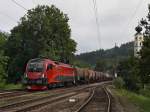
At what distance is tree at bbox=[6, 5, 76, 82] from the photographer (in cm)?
7725

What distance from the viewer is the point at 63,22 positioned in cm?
8225

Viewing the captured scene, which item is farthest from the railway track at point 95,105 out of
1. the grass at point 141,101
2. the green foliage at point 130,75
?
the green foliage at point 130,75

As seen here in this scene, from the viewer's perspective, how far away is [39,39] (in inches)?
3022

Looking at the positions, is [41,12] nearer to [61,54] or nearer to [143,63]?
[61,54]

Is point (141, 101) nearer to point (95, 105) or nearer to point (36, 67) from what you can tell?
point (95, 105)

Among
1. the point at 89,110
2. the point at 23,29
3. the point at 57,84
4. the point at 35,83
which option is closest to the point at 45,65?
the point at 35,83

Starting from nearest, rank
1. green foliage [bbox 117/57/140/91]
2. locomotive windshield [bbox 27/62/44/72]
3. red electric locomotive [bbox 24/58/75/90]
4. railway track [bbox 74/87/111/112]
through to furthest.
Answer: railway track [bbox 74/87/111/112] < red electric locomotive [bbox 24/58/75/90] < locomotive windshield [bbox 27/62/44/72] < green foliage [bbox 117/57/140/91]

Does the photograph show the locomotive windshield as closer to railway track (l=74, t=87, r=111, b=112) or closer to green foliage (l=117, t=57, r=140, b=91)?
railway track (l=74, t=87, r=111, b=112)

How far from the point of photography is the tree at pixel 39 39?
253 ft

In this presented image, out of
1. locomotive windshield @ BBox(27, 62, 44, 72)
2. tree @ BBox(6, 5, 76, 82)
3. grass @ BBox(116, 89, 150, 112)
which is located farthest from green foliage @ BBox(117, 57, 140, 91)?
grass @ BBox(116, 89, 150, 112)

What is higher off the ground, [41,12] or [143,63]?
[41,12]

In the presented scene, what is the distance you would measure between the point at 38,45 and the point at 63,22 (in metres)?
8.48

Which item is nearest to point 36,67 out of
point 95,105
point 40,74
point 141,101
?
point 40,74

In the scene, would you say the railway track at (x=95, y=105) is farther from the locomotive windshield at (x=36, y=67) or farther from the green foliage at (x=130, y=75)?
the green foliage at (x=130, y=75)
